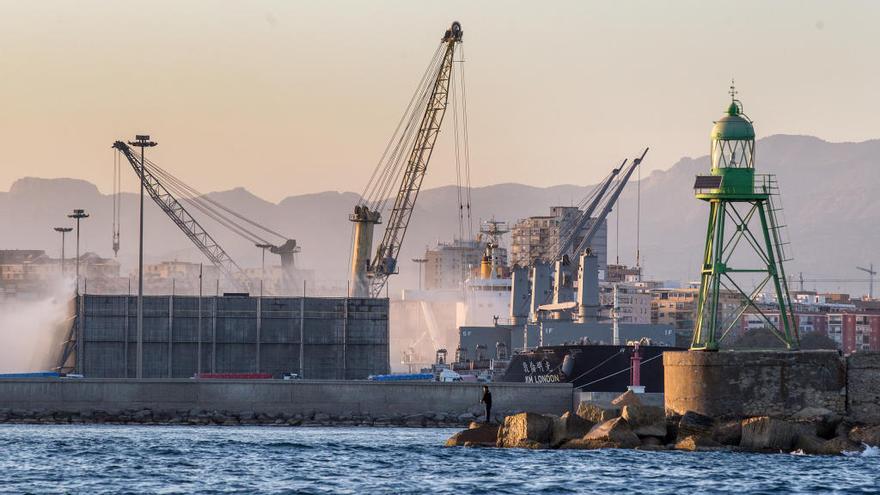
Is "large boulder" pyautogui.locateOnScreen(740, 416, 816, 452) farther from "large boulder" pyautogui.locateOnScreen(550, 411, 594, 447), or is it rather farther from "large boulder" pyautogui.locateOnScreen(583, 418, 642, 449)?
"large boulder" pyautogui.locateOnScreen(550, 411, 594, 447)

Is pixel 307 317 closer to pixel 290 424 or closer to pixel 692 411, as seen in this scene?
pixel 290 424

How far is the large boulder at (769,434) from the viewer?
61.5 metres

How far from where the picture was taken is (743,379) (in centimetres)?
6700

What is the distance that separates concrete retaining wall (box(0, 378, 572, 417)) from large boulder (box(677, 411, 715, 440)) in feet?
78.1

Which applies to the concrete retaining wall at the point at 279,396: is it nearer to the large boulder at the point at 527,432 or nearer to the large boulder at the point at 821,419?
the large boulder at the point at 821,419

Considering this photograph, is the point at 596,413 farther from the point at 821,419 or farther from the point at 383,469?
the point at 383,469

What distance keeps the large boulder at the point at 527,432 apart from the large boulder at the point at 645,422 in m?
2.79

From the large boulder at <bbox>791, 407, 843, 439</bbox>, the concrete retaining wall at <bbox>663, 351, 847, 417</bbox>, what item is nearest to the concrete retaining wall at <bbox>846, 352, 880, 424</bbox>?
the concrete retaining wall at <bbox>663, 351, 847, 417</bbox>

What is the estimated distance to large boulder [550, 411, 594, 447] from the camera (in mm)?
62562

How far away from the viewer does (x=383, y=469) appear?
5412 cm

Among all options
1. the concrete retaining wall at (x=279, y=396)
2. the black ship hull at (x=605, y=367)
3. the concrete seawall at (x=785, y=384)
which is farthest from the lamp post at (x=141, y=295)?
the concrete seawall at (x=785, y=384)

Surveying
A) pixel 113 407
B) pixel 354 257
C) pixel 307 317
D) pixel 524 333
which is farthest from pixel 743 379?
pixel 354 257

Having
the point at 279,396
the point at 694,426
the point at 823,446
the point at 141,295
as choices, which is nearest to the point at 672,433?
the point at 694,426

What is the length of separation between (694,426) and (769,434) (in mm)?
3242
